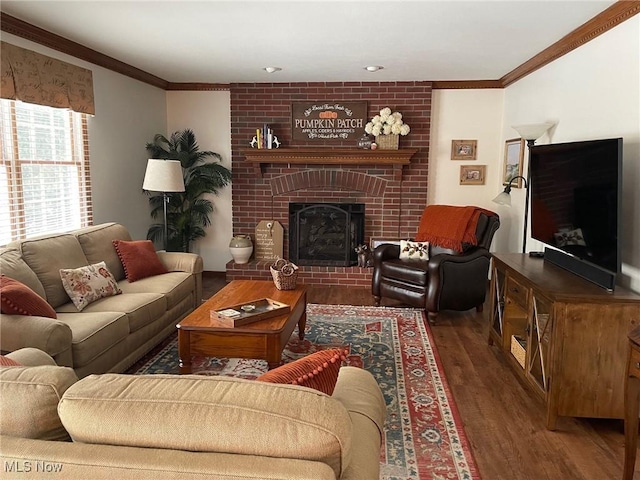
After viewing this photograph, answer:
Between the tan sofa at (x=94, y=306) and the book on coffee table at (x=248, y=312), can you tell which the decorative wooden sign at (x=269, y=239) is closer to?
the tan sofa at (x=94, y=306)

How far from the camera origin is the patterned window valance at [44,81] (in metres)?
3.30

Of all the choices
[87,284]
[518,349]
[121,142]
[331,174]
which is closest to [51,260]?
[87,284]

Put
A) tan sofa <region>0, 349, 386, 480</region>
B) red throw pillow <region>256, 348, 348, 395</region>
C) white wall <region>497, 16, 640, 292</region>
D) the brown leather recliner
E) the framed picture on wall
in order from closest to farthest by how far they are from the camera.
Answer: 1. tan sofa <region>0, 349, 386, 480</region>
2. red throw pillow <region>256, 348, 348, 395</region>
3. white wall <region>497, 16, 640, 292</region>
4. the brown leather recliner
5. the framed picture on wall

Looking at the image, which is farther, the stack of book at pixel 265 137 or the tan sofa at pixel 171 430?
the stack of book at pixel 265 137

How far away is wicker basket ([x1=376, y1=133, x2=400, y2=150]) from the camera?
5.44 m

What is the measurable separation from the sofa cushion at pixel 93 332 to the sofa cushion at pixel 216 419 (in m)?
1.69

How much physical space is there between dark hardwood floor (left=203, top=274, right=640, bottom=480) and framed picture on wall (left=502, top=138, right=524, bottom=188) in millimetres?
2005

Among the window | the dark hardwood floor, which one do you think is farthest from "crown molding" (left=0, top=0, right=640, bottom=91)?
Answer: the dark hardwood floor

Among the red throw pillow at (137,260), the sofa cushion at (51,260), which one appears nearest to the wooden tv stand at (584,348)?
the red throw pillow at (137,260)

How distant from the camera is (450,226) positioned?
468cm

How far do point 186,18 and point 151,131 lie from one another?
2.58 metres

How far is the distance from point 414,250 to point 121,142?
3156mm

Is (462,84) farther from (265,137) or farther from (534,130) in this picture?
(265,137)

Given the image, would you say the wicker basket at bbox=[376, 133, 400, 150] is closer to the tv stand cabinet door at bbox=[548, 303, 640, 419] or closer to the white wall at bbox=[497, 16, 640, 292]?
the white wall at bbox=[497, 16, 640, 292]
